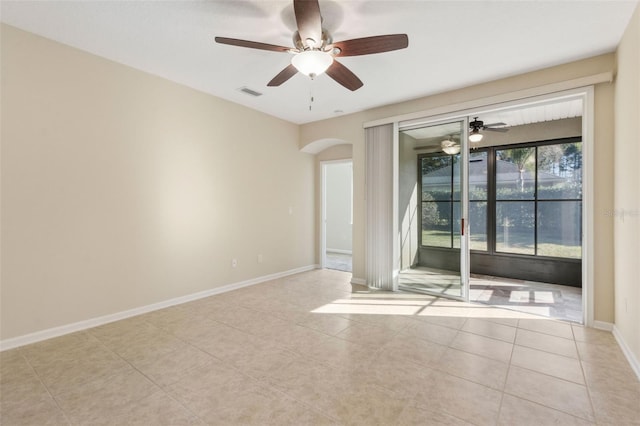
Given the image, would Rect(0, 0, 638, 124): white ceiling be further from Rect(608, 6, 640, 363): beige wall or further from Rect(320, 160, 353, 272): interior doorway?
Rect(320, 160, 353, 272): interior doorway

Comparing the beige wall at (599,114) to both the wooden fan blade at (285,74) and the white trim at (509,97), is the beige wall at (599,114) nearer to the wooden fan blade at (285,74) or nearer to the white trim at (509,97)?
the white trim at (509,97)

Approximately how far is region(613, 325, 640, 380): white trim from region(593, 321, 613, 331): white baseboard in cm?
7

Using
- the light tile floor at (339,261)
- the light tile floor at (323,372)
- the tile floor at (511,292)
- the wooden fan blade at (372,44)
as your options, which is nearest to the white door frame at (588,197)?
the light tile floor at (323,372)

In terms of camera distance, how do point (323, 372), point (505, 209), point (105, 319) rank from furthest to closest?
1. point (505, 209)
2. point (105, 319)
3. point (323, 372)

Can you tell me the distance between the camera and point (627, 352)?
8.46 feet

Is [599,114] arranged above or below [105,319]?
above

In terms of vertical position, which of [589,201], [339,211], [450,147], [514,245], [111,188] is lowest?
[514,245]

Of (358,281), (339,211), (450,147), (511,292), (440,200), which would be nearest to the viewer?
(450,147)

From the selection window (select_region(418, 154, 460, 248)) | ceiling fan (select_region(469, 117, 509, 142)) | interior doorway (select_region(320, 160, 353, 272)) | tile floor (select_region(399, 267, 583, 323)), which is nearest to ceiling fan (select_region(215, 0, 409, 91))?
window (select_region(418, 154, 460, 248))

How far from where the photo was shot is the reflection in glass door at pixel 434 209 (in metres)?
4.20

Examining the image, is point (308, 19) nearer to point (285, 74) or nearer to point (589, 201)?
point (285, 74)

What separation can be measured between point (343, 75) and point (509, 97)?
223 centimetres

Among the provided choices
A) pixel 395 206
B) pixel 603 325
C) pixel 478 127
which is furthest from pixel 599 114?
pixel 395 206

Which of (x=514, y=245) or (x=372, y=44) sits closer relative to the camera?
(x=372, y=44)
